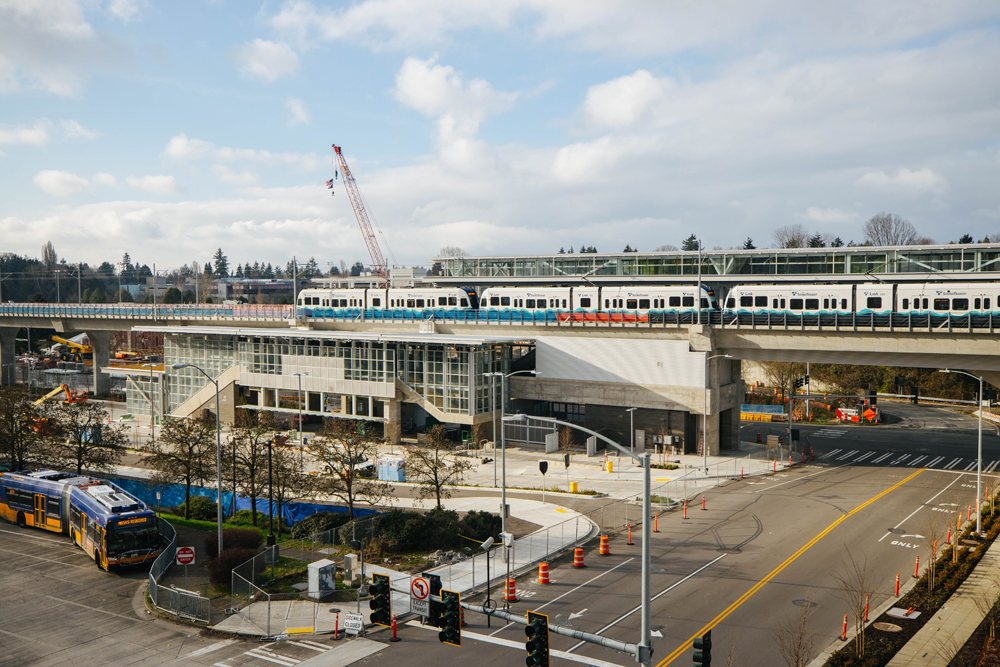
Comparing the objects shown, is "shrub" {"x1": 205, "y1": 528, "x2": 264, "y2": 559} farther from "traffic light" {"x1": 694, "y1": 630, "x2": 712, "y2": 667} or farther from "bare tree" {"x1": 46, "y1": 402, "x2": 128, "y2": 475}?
"traffic light" {"x1": 694, "y1": 630, "x2": 712, "y2": 667}

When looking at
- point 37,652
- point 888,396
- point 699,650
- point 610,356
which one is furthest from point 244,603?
point 888,396

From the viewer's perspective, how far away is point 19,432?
50188 mm

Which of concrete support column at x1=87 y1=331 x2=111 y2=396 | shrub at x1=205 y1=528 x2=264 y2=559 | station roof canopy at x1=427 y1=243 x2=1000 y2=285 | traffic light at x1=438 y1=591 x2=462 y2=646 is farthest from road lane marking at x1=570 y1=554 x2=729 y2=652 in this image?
concrete support column at x1=87 y1=331 x2=111 y2=396

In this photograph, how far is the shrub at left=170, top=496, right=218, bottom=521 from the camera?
4378cm

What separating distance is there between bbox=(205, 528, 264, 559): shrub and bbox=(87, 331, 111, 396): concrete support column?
79288mm

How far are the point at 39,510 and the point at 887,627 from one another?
139 ft

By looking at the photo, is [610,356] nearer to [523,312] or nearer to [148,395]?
[523,312]

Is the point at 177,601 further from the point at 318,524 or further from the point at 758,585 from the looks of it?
the point at 758,585

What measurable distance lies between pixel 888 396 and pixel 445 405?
63.0 meters

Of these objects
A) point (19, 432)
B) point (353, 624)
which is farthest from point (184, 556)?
point (19, 432)

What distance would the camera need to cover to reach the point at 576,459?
59469mm

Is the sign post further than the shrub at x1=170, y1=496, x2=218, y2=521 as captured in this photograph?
No

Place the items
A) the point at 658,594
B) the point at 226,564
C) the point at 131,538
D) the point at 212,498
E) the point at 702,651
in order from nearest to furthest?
the point at 702,651, the point at 658,594, the point at 226,564, the point at 131,538, the point at 212,498

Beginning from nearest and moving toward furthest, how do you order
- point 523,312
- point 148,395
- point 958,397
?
1. point 523,312
2. point 148,395
3. point 958,397
